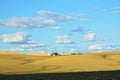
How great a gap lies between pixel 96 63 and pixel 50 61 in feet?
52.4

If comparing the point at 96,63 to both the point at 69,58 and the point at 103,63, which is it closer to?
the point at 103,63

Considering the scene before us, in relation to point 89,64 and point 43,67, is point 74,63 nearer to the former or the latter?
point 89,64

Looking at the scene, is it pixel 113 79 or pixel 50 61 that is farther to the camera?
pixel 50 61

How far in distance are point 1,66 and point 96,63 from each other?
27.7 meters

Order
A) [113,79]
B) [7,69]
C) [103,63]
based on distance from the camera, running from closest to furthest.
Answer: [113,79]
[7,69]
[103,63]

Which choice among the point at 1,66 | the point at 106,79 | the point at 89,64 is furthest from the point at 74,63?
the point at 106,79

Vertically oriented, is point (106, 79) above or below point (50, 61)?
below

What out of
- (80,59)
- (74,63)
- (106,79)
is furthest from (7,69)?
(106,79)

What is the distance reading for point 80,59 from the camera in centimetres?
12488

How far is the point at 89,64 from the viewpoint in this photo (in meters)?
112

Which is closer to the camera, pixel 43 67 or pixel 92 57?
pixel 43 67

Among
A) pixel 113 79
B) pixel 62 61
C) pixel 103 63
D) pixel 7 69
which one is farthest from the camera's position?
pixel 62 61

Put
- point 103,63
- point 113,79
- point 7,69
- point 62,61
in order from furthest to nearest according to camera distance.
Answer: point 62,61 < point 103,63 < point 7,69 < point 113,79

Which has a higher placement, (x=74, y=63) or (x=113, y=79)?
(x=74, y=63)
